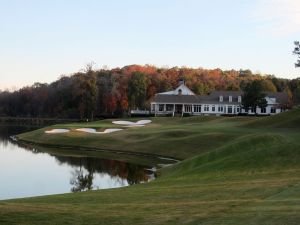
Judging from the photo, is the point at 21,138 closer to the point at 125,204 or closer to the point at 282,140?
the point at 282,140

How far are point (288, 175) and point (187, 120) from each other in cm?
5323

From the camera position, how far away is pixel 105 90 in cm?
12581

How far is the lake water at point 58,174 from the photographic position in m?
26.6

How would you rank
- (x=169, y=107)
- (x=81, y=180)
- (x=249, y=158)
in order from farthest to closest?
(x=169, y=107) < (x=81, y=180) < (x=249, y=158)

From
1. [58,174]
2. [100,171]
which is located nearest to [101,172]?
[100,171]

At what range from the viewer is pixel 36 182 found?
28.7 m

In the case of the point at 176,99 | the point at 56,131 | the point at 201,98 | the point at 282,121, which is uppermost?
the point at 201,98

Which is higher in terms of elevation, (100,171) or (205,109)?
(205,109)

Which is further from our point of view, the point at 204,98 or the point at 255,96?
the point at 204,98

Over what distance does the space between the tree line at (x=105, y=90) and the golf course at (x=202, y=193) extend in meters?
65.7

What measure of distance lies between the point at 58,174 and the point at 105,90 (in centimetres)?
9369

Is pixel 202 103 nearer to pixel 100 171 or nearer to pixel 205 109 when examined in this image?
pixel 205 109

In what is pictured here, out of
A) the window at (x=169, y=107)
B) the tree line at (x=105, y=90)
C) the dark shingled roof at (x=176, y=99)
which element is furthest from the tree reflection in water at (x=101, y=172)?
the tree line at (x=105, y=90)

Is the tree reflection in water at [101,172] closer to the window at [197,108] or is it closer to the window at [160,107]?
the window at [160,107]
